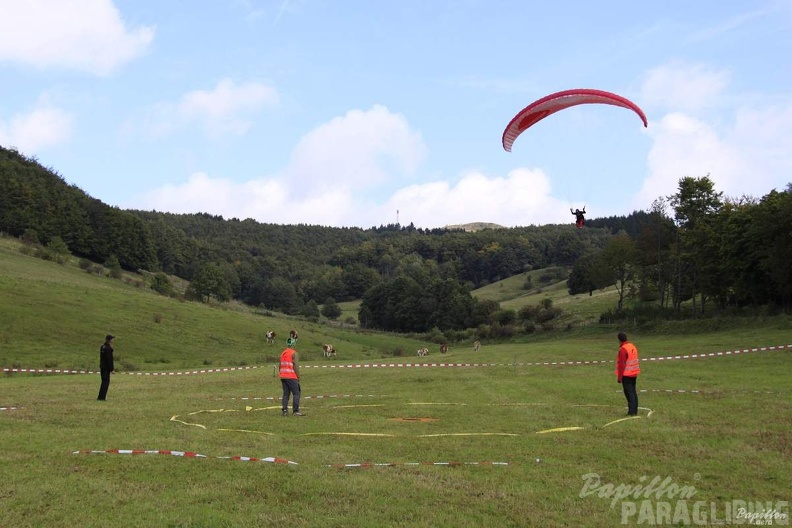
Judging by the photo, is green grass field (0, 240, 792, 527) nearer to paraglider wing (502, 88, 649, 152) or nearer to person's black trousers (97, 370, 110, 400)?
person's black trousers (97, 370, 110, 400)

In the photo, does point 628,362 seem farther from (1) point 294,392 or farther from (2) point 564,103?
(2) point 564,103

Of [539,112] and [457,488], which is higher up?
[539,112]

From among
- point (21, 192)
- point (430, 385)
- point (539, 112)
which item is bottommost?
point (430, 385)

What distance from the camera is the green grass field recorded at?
9.06 metres

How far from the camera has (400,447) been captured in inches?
523

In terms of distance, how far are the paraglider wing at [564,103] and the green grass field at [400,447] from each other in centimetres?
1135

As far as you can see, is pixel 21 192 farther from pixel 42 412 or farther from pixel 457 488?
pixel 457 488

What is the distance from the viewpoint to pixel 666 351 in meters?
41.2

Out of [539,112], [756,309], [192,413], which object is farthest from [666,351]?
[192,413]

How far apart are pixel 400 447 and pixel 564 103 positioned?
811 inches

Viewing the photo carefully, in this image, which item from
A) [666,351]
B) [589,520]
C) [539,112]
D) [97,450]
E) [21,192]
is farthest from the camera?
[21,192]

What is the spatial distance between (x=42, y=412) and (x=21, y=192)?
383 feet

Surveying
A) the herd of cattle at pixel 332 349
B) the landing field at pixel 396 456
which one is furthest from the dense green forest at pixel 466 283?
the landing field at pixel 396 456

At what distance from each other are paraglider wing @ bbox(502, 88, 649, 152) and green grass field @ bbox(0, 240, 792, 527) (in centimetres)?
1135
